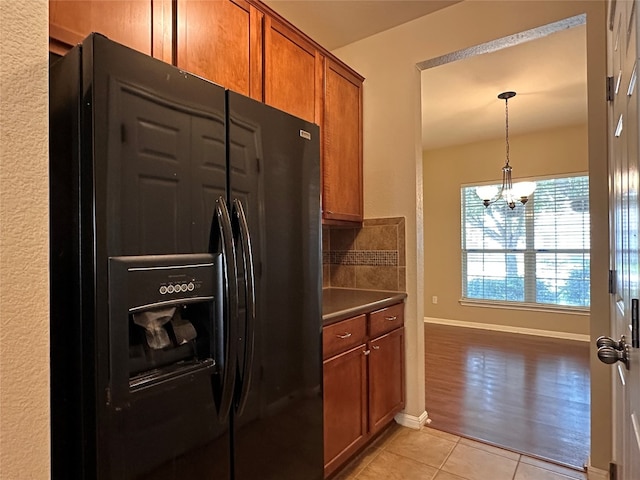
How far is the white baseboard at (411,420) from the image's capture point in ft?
8.27

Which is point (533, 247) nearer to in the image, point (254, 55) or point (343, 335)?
point (343, 335)

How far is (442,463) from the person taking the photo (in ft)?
6.96

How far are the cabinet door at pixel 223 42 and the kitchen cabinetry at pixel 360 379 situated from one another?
1259 millimetres

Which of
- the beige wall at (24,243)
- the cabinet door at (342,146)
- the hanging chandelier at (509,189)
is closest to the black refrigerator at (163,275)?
the beige wall at (24,243)

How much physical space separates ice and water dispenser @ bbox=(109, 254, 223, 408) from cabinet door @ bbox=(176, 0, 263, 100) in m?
0.97

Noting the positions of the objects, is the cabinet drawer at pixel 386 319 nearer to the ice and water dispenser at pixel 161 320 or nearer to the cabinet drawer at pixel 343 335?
the cabinet drawer at pixel 343 335

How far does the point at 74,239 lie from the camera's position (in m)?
0.93

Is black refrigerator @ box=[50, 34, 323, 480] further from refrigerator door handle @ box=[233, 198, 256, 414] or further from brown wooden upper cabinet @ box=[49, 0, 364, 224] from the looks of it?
brown wooden upper cabinet @ box=[49, 0, 364, 224]

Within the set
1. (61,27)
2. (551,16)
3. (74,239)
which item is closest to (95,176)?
(74,239)

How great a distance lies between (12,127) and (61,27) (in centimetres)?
87

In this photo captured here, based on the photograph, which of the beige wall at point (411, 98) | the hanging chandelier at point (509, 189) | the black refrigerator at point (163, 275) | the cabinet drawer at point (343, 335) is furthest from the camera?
the hanging chandelier at point (509, 189)

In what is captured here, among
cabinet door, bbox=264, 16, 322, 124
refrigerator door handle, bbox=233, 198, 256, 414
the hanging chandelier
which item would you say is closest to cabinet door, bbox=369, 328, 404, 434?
refrigerator door handle, bbox=233, 198, 256, 414

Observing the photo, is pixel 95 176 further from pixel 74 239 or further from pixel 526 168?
pixel 526 168

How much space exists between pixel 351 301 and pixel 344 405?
1.82 feet
